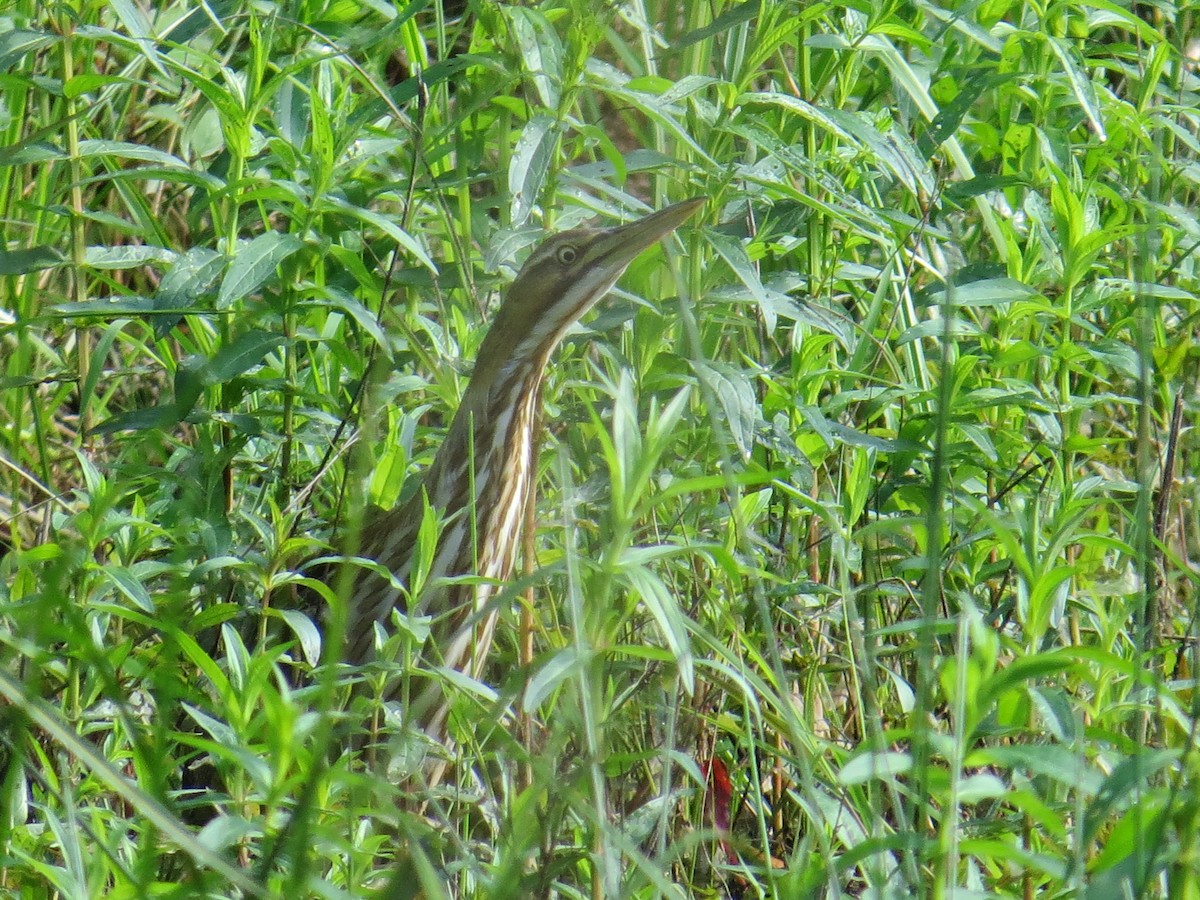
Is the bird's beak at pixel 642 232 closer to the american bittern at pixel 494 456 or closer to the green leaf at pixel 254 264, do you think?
the american bittern at pixel 494 456

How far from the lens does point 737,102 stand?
2.32m

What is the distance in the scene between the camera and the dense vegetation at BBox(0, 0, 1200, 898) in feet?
6.43

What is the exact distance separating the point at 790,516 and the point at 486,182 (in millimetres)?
1494

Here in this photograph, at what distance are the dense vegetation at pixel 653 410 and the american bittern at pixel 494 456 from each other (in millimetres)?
61

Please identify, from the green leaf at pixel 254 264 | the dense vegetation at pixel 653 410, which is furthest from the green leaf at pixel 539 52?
the green leaf at pixel 254 264

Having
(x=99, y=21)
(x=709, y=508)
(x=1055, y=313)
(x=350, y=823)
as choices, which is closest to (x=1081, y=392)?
(x=1055, y=313)

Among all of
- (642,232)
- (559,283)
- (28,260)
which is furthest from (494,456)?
(28,260)

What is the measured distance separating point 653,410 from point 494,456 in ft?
2.93

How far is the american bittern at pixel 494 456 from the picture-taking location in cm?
257

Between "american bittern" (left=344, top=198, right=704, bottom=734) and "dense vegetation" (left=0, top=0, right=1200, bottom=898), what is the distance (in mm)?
61

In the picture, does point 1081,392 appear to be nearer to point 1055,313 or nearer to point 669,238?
point 1055,313

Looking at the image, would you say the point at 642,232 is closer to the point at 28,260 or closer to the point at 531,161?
the point at 531,161

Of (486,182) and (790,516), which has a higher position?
(486,182)

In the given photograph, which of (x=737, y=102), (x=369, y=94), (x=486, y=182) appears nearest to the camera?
(x=737, y=102)
